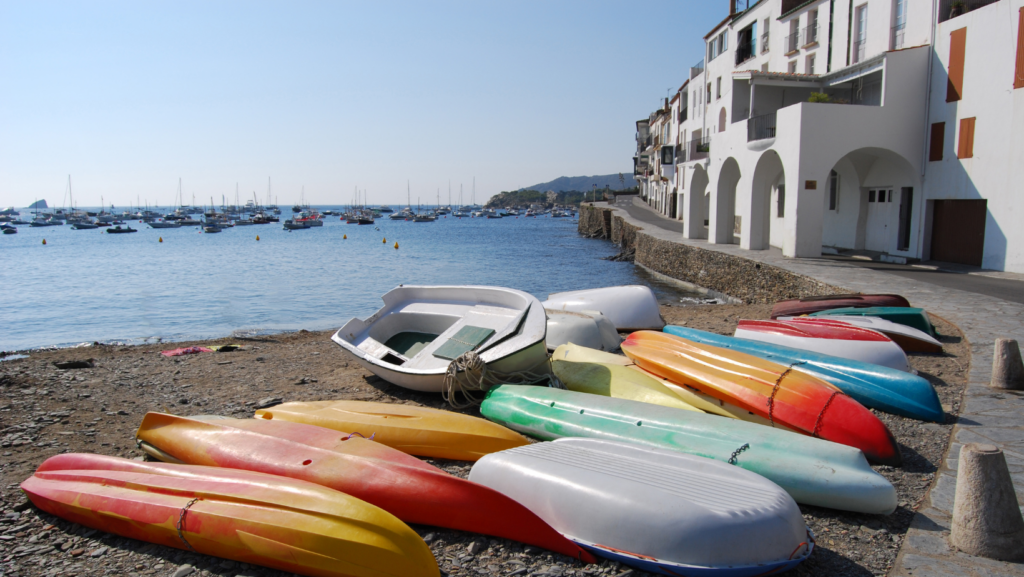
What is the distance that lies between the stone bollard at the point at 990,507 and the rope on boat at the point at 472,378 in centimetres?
395

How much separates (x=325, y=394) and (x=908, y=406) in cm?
611

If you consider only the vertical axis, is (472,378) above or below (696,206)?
below

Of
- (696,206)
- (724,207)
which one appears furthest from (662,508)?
(696,206)

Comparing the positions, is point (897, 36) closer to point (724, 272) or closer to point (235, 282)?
point (724, 272)

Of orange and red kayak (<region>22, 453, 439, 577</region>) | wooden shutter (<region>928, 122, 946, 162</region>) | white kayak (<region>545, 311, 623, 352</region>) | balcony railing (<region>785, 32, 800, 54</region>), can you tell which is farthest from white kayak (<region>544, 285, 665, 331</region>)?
balcony railing (<region>785, 32, 800, 54</region>)

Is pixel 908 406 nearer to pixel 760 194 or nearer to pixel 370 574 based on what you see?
Result: pixel 370 574

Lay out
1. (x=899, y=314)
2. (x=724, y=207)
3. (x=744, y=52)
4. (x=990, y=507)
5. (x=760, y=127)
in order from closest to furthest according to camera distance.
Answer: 1. (x=990, y=507)
2. (x=899, y=314)
3. (x=760, y=127)
4. (x=724, y=207)
5. (x=744, y=52)

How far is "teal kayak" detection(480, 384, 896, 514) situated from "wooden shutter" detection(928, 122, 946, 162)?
1414cm

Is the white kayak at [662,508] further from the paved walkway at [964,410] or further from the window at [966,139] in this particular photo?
the window at [966,139]

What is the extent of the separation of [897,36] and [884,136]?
3.24 meters

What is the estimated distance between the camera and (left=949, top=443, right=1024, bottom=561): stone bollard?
314 cm

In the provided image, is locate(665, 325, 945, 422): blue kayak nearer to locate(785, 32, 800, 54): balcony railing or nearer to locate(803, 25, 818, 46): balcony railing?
locate(803, 25, 818, 46): balcony railing

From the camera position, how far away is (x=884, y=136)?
51.3 feet

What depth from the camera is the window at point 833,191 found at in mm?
19906
